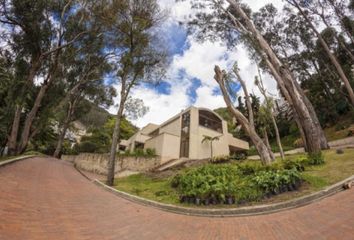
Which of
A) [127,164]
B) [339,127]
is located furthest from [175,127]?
[339,127]

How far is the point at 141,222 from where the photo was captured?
5.74 meters

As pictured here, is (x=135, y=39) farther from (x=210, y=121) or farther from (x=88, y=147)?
(x=88, y=147)

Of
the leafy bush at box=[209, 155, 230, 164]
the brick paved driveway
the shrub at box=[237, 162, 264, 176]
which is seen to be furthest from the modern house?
the brick paved driveway

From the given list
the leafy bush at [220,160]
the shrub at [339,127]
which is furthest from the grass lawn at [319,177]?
the shrub at [339,127]

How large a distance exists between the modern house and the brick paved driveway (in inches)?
600

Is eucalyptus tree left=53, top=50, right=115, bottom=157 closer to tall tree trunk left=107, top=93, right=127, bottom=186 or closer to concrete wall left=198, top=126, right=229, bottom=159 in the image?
tall tree trunk left=107, top=93, right=127, bottom=186

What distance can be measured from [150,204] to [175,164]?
11.5 metres

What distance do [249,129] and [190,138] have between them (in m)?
12.5

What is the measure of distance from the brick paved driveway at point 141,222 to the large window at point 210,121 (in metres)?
20.9

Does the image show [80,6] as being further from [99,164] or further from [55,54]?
[99,164]

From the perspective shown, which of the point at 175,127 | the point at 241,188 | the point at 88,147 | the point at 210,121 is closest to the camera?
the point at 241,188

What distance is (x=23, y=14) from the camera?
1488 centimetres

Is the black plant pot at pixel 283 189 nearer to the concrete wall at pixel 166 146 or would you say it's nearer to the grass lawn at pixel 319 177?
the grass lawn at pixel 319 177

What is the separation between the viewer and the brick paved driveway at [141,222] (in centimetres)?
421
